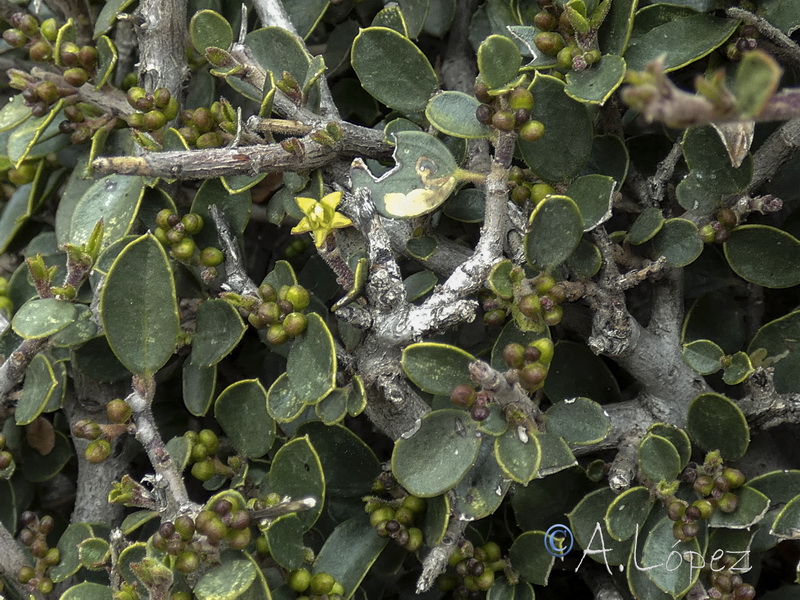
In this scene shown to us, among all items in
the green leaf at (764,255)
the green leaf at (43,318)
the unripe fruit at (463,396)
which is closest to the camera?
the unripe fruit at (463,396)

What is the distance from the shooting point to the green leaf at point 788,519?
1023 millimetres

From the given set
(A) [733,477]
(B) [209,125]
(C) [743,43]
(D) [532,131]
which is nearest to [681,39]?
(C) [743,43]

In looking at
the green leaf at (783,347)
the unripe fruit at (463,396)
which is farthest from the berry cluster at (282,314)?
the green leaf at (783,347)

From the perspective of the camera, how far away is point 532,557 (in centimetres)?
116

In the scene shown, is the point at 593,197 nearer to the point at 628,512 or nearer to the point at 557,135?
the point at 557,135

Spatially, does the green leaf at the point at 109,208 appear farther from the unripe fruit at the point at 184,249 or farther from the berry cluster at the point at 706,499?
the berry cluster at the point at 706,499

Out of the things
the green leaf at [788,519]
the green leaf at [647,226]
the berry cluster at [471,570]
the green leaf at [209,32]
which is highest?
the green leaf at [209,32]

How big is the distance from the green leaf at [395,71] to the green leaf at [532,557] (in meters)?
0.69

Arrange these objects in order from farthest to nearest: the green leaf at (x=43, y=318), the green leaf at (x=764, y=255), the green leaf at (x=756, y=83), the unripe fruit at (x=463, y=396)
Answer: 1. the green leaf at (x=764, y=255)
2. the green leaf at (x=43, y=318)
3. the unripe fruit at (x=463, y=396)
4. the green leaf at (x=756, y=83)

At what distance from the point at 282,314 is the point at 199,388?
0.24 m

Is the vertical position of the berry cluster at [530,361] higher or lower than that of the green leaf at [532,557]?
higher

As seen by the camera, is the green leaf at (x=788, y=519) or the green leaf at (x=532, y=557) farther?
the green leaf at (x=532, y=557)

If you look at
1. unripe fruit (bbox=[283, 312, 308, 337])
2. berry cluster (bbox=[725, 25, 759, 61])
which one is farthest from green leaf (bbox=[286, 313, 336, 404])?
berry cluster (bbox=[725, 25, 759, 61])

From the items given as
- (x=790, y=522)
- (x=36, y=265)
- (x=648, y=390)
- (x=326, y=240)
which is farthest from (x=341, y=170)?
(x=790, y=522)
